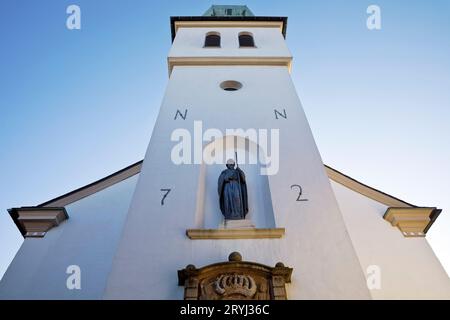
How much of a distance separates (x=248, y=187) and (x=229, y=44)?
6269mm

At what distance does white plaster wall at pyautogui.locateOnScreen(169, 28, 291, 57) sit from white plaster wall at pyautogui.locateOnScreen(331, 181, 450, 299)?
4.99m

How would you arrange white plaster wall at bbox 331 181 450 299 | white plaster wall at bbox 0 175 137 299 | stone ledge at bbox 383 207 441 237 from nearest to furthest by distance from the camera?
1. white plaster wall at bbox 0 175 137 299
2. white plaster wall at bbox 331 181 450 299
3. stone ledge at bbox 383 207 441 237

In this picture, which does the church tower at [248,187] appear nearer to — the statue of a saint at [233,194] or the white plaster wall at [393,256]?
the statue of a saint at [233,194]

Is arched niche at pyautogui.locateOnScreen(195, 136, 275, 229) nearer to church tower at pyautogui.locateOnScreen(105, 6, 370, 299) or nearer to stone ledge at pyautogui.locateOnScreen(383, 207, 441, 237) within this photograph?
church tower at pyautogui.locateOnScreen(105, 6, 370, 299)

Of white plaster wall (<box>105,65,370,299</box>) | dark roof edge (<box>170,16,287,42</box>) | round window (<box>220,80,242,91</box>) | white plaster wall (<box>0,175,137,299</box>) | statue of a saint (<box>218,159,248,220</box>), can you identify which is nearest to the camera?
white plaster wall (<box>105,65,370,299</box>)

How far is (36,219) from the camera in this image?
848 centimetres

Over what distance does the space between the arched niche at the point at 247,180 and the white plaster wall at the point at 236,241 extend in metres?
0.24

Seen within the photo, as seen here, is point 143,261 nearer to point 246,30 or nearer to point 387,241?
point 387,241

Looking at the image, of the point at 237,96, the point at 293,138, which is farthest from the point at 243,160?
the point at 237,96

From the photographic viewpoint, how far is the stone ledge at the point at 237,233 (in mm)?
6484

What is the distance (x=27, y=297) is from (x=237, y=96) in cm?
598

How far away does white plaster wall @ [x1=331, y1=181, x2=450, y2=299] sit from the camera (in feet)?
24.3

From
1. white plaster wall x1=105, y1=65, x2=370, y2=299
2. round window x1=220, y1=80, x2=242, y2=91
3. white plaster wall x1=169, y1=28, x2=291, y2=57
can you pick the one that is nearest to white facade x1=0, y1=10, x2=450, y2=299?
white plaster wall x1=105, y1=65, x2=370, y2=299
